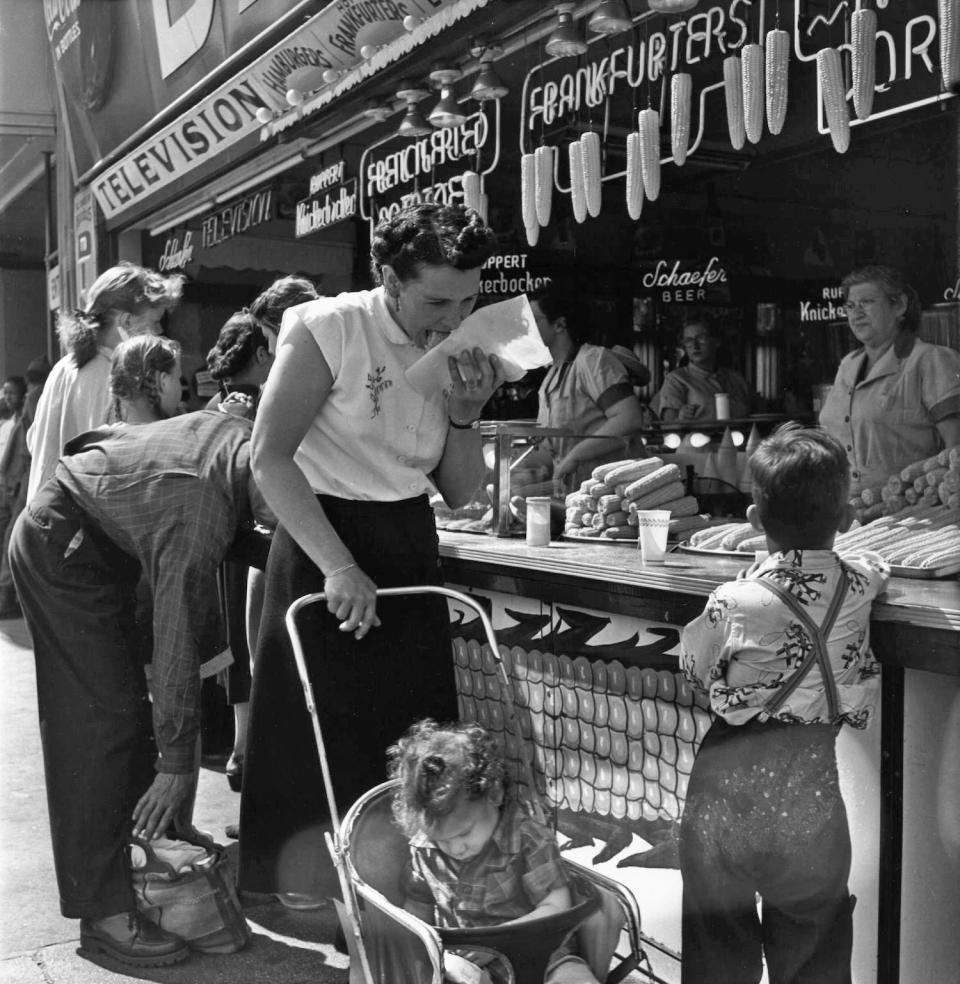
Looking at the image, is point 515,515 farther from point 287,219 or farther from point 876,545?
point 287,219

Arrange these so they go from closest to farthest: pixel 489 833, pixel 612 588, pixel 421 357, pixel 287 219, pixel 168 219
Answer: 1. pixel 489 833
2. pixel 421 357
3. pixel 612 588
4. pixel 287 219
5. pixel 168 219

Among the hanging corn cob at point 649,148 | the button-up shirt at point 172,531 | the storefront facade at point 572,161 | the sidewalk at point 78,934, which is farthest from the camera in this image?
the hanging corn cob at point 649,148

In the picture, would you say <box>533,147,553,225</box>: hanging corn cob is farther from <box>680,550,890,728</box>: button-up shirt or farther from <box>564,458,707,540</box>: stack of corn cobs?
<box>680,550,890,728</box>: button-up shirt

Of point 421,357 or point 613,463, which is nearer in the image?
point 421,357

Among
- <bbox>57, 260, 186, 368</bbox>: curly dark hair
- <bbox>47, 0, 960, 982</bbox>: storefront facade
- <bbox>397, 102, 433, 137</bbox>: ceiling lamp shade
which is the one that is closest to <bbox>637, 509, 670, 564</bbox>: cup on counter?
<bbox>47, 0, 960, 982</bbox>: storefront facade

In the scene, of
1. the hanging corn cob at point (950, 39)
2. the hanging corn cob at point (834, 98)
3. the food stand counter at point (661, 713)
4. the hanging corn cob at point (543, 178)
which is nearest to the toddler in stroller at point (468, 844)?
the food stand counter at point (661, 713)

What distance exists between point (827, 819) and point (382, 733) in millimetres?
1056

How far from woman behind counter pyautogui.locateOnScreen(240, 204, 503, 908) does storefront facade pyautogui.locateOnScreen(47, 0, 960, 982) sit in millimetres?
634

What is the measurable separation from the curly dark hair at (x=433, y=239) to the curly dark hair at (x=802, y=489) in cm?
79

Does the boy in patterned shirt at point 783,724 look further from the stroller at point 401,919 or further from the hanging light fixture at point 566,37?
the hanging light fixture at point 566,37

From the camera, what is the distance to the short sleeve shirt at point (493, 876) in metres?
2.46

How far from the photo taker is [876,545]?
10.6ft

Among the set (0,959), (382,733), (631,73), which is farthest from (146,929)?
(631,73)

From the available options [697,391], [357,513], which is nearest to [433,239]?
[357,513]
